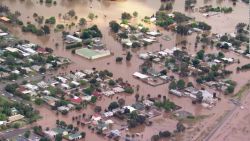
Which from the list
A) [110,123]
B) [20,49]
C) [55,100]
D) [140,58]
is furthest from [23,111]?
[140,58]

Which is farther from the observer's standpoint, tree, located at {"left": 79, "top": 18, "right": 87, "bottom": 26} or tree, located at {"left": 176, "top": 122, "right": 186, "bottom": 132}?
tree, located at {"left": 79, "top": 18, "right": 87, "bottom": 26}

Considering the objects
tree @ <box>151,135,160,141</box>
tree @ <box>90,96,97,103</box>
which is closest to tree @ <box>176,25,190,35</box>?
tree @ <box>90,96,97,103</box>

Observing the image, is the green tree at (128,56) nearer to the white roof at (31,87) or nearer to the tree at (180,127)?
the white roof at (31,87)

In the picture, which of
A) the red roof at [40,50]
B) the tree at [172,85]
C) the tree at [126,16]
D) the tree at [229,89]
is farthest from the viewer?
the tree at [126,16]

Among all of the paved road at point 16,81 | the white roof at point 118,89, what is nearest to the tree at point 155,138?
the white roof at point 118,89

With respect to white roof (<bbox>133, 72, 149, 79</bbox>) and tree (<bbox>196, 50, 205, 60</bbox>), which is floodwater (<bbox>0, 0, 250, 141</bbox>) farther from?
tree (<bbox>196, 50, 205, 60</bbox>)

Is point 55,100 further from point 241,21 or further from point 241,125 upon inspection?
point 241,21

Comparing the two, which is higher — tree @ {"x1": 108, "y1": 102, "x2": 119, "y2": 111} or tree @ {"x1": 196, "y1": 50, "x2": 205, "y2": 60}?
tree @ {"x1": 196, "y1": 50, "x2": 205, "y2": 60}

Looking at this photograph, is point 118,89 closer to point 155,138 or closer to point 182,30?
point 155,138
